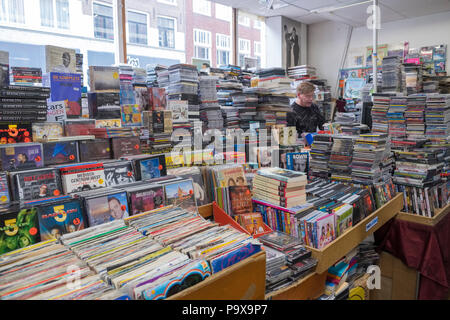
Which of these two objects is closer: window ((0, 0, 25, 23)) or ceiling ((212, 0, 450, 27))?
window ((0, 0, 25, 23))

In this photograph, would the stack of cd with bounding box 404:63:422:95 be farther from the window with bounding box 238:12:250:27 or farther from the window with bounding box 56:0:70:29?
the window with bounding box 56:0:70:29

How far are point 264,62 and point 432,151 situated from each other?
5.12 m

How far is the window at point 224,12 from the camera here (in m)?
6.33

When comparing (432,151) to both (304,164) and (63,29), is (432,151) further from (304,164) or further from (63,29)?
(63,29)

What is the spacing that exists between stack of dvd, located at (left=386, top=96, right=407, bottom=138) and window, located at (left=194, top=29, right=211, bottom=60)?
3462mm

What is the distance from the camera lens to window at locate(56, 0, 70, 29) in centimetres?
445

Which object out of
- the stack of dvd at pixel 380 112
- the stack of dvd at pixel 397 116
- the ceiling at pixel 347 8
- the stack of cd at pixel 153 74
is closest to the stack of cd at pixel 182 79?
the stack of cd at pixel 153 74

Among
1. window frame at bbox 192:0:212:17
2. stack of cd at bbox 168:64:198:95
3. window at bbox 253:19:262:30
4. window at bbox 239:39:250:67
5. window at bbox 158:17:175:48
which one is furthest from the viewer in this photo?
window at bbox 253:19:262:30

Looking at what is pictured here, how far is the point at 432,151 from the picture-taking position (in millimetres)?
2803

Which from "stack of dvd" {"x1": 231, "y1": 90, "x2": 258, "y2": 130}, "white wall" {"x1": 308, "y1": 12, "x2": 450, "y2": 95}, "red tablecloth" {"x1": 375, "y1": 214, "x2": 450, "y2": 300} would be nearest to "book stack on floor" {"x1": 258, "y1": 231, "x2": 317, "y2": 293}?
"red tablecloth" {"x1": 375, "y1": 214, "x2": 450, "y2": 300}

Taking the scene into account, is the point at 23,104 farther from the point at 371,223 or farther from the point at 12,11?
the point at 12,11

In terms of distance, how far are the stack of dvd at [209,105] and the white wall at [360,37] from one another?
4.29 meters

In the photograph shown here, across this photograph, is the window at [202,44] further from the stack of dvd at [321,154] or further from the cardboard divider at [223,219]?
the cardboard divider at [223,219]

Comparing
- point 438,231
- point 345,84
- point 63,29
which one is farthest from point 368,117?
point 63,29
